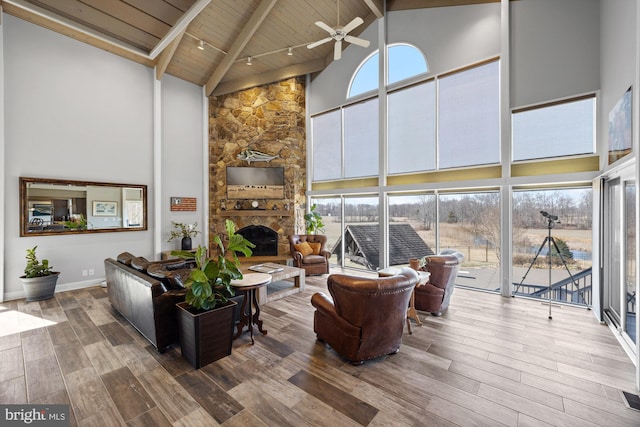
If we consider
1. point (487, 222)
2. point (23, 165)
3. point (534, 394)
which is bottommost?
point (534, 394)

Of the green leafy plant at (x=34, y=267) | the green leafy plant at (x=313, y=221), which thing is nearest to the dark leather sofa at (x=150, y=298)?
the green leafy plant at (x=34, y=267)

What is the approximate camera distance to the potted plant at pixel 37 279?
4.51 metres

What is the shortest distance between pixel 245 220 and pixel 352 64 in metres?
5.08

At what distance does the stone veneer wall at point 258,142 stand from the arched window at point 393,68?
1.86 metres

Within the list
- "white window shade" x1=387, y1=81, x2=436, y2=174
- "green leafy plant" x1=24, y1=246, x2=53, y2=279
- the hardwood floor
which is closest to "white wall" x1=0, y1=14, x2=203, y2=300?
"green leafy plant" x1=24, y1=246, x2=53, y2=279

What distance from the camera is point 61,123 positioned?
5.15m

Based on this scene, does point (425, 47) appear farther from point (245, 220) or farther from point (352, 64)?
point (245, 220)

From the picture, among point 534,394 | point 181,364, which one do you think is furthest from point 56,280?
Result: point 534,394

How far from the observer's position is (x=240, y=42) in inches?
238

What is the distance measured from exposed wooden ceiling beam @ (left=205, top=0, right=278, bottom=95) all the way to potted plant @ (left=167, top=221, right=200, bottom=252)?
3659mm

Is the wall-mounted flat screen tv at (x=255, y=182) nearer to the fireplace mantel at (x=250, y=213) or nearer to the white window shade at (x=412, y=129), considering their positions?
the fireplace mantel at (x=250, y=213)

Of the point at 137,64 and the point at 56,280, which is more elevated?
the point at 137,64

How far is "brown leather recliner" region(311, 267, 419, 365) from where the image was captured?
2627 millimetres

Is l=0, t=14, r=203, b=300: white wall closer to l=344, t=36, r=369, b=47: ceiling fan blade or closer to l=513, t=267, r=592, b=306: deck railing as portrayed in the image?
l=344, t=36, r=369, b=47: ceiling fan blade
